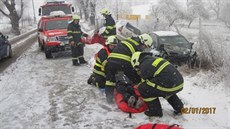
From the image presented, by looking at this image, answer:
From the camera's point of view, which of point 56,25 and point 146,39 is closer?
point 146,39

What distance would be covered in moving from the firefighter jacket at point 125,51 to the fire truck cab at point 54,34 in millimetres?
7781

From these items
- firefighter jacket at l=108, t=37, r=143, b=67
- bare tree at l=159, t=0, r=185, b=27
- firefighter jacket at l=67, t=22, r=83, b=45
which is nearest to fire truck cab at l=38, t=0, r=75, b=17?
firefighter jacket at l=67, t=22, r=83, b=45

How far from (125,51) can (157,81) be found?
53.3 inches

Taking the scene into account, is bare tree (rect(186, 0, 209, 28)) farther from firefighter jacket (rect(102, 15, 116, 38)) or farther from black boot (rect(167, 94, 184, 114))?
black boot (rect(167, 94, 184, 114))

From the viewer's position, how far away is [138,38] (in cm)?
718

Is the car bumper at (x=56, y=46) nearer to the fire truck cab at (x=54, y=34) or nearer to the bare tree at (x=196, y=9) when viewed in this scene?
the fire truck cab at (x=54, y=34)

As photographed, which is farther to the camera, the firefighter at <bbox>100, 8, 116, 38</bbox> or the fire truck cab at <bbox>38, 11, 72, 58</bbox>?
the fire truck cab at <bbox>38, 11, 72, 58</bbox>

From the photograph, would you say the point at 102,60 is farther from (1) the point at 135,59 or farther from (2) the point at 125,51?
(1) the point at 135,59

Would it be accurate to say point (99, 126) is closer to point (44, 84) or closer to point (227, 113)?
point (227, 113)

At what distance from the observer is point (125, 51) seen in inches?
280

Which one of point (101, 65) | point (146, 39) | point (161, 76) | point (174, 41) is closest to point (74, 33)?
point (174, 41)

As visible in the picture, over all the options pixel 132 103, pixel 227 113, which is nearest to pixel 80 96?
pixel 132 103

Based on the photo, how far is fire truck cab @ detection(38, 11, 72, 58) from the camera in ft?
47.6

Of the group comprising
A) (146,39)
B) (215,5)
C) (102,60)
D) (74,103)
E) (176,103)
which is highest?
(215,5)
